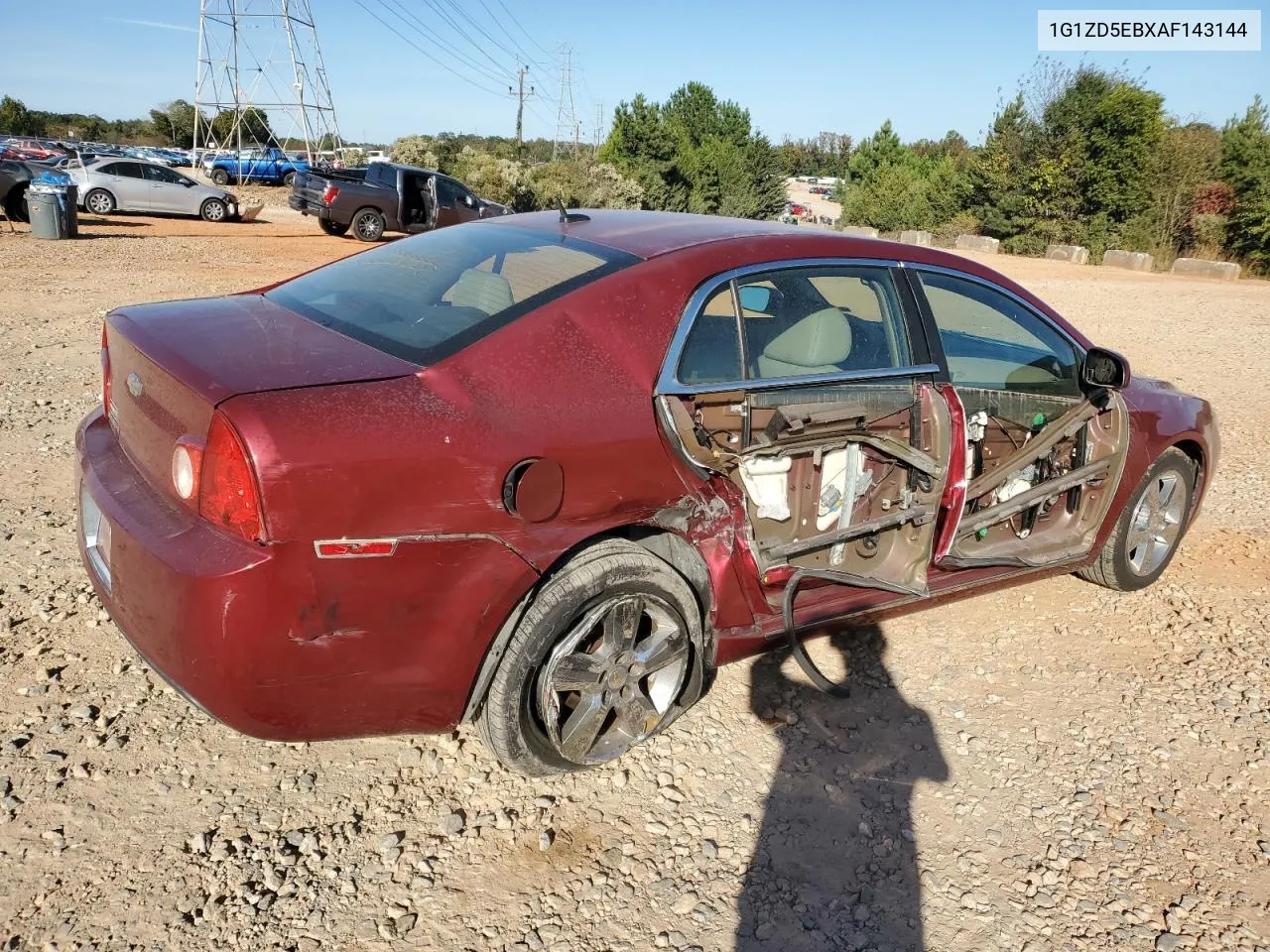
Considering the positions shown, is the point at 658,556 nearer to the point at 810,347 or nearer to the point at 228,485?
the point at 810,347

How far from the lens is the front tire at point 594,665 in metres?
2.70

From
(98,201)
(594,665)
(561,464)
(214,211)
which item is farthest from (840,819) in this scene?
(214,211)

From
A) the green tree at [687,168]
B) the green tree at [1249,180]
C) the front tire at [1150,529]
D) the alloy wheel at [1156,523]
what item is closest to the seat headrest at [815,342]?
the front tire at [1150,529]

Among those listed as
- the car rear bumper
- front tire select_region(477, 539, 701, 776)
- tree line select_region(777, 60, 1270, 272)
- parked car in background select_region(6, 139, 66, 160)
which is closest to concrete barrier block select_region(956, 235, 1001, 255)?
tree line select_region(777, 60, 1270, 272)

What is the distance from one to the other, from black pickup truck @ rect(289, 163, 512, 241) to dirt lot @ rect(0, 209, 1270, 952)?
1807 centimetres

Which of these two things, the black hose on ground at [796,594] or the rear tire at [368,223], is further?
the rear tire at [368,223]

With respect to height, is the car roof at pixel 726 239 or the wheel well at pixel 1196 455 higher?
the car roof at pixel 726 239

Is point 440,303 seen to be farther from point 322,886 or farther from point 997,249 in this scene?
point 997,249

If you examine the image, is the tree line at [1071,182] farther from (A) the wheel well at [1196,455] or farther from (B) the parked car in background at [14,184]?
(A) the wheel well at [1196,455]

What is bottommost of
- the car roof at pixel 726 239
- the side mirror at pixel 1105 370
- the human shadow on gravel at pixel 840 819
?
the human shadow on gravel at pixel 840 819

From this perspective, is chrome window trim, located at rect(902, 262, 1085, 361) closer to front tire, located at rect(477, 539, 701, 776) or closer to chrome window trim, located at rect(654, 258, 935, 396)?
chrome window trim, located at rect(654, 258, 935, 396)

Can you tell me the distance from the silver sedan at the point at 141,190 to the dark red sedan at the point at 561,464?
22868mm

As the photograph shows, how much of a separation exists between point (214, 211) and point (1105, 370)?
82.2 feet

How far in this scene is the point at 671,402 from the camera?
2.89 m
